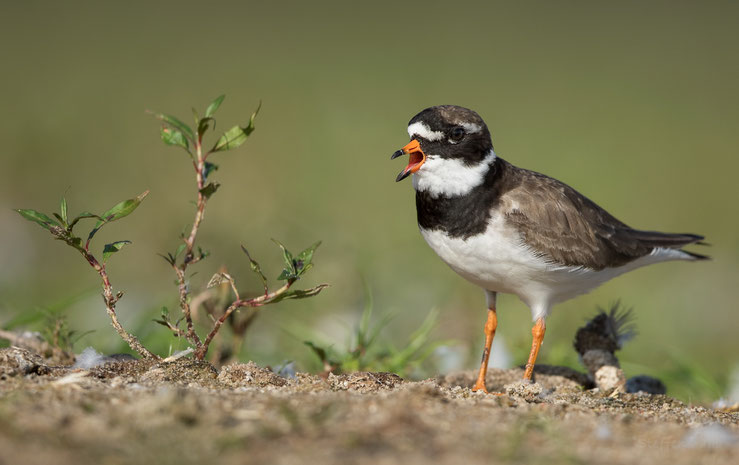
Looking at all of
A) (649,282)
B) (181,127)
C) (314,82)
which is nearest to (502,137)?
(314,82)

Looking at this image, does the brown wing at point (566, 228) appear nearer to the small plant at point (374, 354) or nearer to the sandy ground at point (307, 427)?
the small plant at point (374, 354)

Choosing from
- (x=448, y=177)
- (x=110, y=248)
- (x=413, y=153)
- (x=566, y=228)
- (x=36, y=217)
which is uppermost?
(x=413, y=153)

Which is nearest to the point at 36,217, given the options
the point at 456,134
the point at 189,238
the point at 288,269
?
the point at 189,238

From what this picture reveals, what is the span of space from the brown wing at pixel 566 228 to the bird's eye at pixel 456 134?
40cm

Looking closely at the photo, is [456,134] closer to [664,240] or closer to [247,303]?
[247,303]

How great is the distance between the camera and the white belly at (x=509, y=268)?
439cm

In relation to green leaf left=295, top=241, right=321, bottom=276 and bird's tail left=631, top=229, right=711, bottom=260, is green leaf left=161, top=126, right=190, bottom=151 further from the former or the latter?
bird's tail left=631, top=229, right=711, bottom=260

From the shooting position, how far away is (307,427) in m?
2.68

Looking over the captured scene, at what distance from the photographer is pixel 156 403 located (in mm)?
2678

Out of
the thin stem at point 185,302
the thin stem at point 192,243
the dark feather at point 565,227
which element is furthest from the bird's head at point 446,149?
the thin stem at point 185,302

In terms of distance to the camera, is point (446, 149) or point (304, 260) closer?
point (304, 260)

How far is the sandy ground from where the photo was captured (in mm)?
2449

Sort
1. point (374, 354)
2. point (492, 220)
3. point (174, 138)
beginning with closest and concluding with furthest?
point (174, 138) → point (492, 220) → point (374, 354)

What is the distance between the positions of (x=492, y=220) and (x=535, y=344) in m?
0.75
